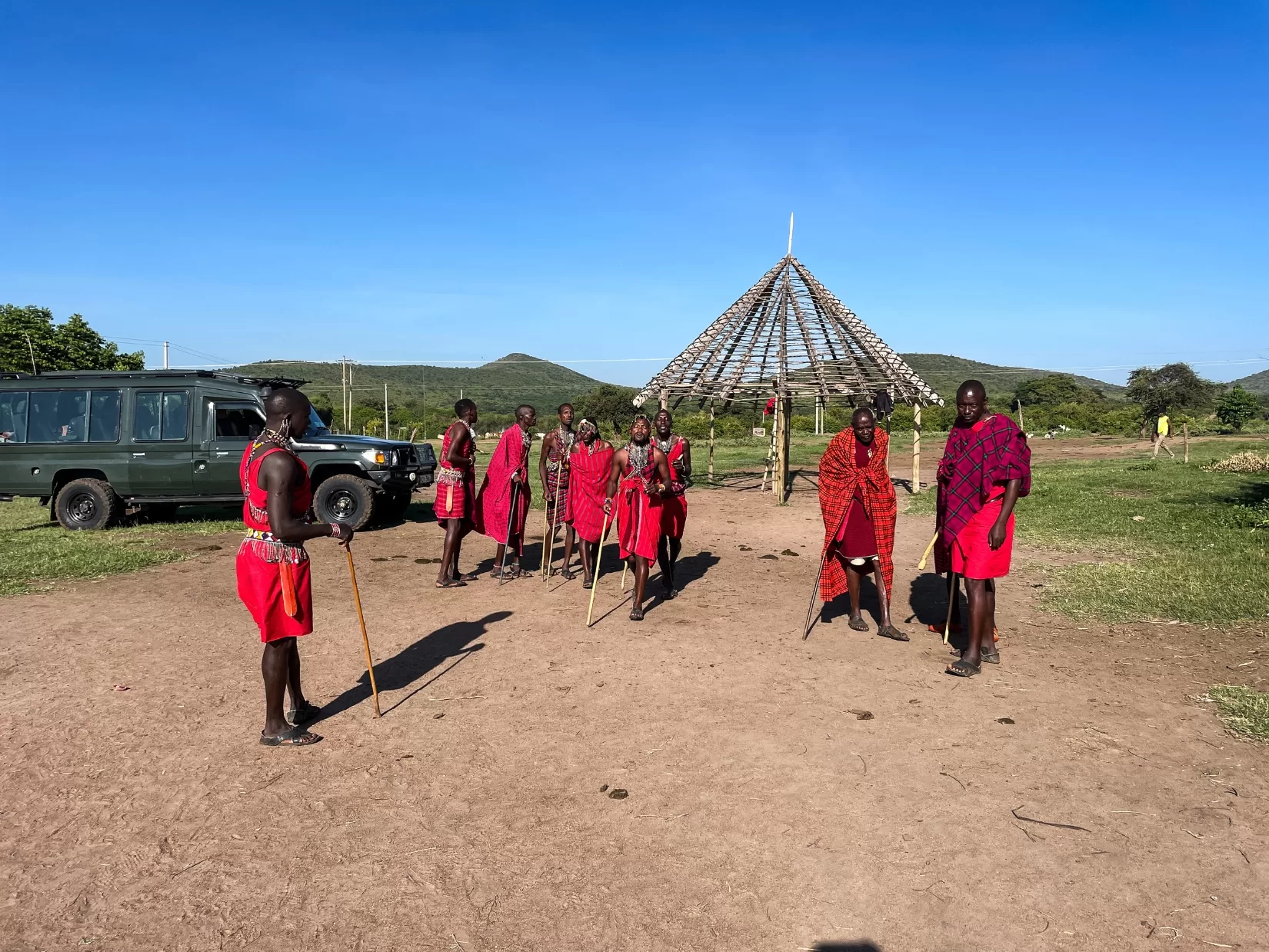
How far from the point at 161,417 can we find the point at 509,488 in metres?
6.34

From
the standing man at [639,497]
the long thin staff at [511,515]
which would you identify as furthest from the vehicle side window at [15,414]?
the standing man at [639,497]

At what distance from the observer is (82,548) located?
10711 mm

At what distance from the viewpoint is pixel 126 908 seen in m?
3.16

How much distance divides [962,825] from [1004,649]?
302 centimetres

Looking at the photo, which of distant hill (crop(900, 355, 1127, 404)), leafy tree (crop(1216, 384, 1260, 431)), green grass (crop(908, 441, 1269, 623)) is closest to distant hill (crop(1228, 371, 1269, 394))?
distant hill (crop(900, 355, 1127, 404))

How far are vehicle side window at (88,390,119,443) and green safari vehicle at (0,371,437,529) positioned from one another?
0.01 meters

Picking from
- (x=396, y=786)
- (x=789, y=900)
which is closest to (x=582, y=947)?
(x=789, y=900)

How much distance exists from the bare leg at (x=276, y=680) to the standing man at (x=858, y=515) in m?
4.22

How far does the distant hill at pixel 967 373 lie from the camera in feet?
287

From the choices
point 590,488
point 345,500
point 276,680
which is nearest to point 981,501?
point 590,488

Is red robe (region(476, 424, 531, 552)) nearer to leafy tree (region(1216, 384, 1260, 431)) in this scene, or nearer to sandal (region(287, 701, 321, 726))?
sandal (region(287, 701, 321, 726))

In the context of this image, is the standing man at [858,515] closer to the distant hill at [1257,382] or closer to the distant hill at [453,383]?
the distant hill at [453,383]

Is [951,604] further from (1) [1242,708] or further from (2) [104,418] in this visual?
(2) [104,418]

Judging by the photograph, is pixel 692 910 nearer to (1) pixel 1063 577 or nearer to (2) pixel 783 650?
(2) pixel 783 650
